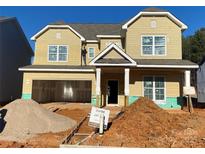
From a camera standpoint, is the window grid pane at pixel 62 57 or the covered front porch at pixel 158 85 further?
the window grid pane at pixel 62 57

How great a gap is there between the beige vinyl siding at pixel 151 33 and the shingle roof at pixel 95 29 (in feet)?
14.2

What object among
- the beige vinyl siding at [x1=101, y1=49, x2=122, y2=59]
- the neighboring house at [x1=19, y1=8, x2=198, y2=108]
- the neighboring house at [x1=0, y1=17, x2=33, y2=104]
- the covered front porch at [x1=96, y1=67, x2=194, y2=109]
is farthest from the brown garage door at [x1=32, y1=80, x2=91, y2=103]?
the beige vinyl siding at [x1=101, y1=49, x2=122, y2=59]

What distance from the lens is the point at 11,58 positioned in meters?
27.1

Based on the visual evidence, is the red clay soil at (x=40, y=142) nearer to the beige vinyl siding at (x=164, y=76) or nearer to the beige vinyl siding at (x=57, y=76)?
the beige vinyl siding at (x=164, y=76)

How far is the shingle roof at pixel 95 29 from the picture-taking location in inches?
1033

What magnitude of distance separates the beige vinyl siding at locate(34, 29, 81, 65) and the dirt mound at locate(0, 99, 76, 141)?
10914 millimetres

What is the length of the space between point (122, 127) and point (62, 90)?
17878 mm

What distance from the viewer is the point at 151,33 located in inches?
840

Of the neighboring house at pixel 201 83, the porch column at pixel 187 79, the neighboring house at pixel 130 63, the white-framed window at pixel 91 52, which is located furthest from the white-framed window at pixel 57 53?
the neighboring house at pixel 201 83

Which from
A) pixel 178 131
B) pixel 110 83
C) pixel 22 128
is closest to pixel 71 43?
pixel 110 83

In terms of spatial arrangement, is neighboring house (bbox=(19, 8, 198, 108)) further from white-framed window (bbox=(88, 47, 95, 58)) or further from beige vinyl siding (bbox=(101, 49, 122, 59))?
white-framed window (bbox=(88, 47, 95, 58))

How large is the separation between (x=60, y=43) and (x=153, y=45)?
8.01m
